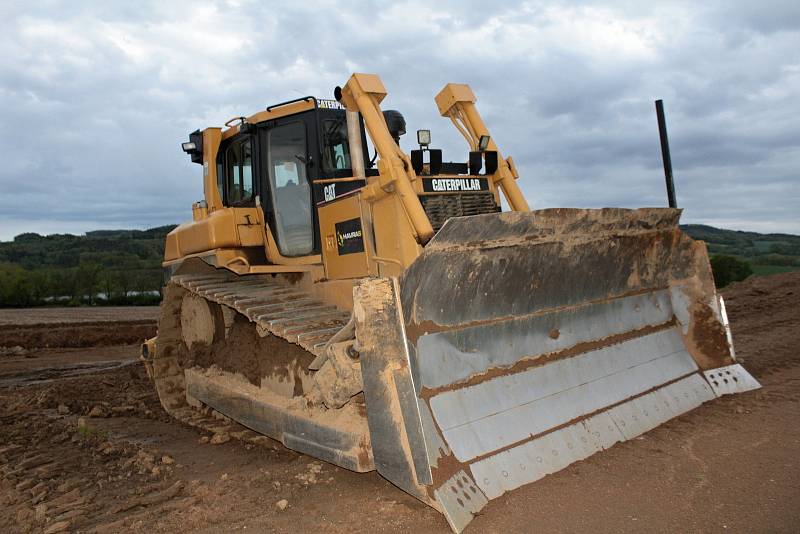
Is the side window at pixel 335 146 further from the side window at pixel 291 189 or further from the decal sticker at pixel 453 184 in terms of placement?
the decal sticker at pixel 453 184

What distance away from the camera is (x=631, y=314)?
5.00m

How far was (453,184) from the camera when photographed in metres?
4.78

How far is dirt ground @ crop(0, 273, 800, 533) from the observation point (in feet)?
10.5

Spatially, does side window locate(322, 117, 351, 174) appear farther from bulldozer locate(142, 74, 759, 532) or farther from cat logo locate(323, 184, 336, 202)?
cat logo locate(323, 184, 336, 202)

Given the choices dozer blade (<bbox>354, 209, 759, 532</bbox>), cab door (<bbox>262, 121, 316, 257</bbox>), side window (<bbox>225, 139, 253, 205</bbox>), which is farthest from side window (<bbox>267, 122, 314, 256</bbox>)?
dozer blade (<bbox>354, 209, 759, 532</bbox>)

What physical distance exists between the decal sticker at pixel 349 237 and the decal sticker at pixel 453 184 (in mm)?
560

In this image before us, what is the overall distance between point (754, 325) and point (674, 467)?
6.17 m

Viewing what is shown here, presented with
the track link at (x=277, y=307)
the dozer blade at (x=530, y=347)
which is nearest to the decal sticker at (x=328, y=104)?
the track link at (x=277, y=307)

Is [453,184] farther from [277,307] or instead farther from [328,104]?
[277,307]

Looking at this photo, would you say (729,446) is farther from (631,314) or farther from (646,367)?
(631,314)

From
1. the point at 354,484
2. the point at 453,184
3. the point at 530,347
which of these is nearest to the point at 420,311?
the point at 530,347

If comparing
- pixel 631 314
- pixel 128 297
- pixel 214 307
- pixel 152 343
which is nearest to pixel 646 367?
pixel 631 314

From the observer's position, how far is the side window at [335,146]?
5.22 m

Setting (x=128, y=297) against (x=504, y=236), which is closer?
(x=504, y=236)
